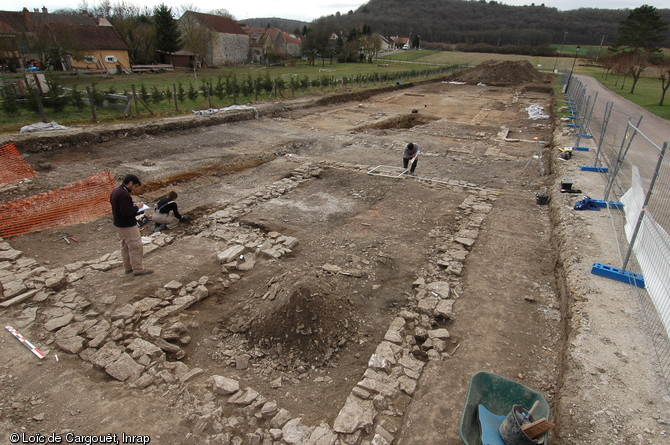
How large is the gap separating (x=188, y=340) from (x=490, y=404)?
4.08 metres

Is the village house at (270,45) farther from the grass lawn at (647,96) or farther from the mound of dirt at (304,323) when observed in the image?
the mound of dirt at (304,323)

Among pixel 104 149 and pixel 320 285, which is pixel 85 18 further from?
pixel 320 285

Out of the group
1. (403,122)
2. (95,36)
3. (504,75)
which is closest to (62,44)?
(95,36)

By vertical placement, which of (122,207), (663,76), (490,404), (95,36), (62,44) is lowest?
(490,404)

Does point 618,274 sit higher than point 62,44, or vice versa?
point 62,44

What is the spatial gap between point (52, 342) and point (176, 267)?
2270 millimetres

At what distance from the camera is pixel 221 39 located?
51.8 m

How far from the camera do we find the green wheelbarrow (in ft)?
12.4

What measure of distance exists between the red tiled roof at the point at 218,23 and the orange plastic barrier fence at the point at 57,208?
153ft

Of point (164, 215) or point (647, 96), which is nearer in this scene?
point (164, 215)

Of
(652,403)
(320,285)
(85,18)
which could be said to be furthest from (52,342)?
(85,18)

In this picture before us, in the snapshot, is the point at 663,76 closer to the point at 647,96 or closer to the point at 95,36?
the point at 647,96

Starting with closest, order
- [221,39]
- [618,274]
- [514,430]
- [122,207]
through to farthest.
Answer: [514,430]
[122,207]
[618,274]
[221,39]

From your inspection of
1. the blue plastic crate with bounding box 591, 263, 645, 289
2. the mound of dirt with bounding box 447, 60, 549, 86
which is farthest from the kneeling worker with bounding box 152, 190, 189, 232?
the mound of dirt with bounding box 447, 60, 549, 86
